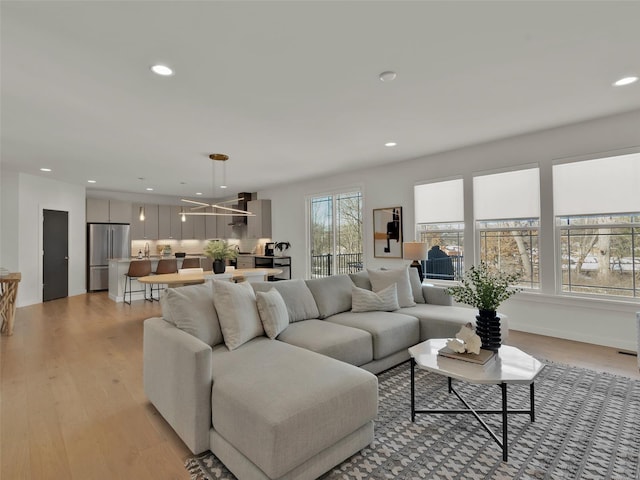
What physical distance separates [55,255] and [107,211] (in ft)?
5.55

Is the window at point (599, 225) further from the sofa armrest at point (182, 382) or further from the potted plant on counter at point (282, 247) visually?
the potted plant on counter at point (282, 247)

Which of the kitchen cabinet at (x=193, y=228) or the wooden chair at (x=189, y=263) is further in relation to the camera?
the kitchen cabinet at (x=193, y=228)

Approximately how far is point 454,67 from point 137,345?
448 centimetres

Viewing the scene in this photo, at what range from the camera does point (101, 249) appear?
26.8 ft

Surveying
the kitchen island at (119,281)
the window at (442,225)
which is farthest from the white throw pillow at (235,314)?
the kitchen island at (119,281)

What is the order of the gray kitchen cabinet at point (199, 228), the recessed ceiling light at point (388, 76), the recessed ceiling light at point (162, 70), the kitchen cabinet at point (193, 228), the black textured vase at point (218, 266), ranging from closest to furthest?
the recessed ceiling light at point (162, 70) → the recessed ceiling light at point (388, 76) → the black textured vase at point (218, 266) → the kitchen cabinet at point (193, 228) → the gray kitchen cabinet at point (199, 228)

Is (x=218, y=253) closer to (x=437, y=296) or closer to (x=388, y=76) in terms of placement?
(x=437, y=296)

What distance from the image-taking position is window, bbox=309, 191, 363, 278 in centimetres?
646

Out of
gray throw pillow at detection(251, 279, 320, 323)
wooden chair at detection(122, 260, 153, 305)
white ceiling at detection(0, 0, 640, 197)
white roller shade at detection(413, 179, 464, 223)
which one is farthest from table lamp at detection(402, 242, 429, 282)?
wooden chair at detection(122, 260, 153, 305)

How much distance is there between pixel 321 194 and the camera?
704cm

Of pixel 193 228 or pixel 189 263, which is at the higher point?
pixel 193 228

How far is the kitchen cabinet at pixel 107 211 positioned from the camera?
807 cm

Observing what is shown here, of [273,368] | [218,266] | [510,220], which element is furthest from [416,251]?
[273,368]

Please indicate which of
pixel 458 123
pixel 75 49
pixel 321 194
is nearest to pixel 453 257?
pixel 458 123
